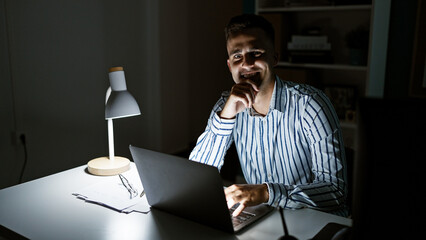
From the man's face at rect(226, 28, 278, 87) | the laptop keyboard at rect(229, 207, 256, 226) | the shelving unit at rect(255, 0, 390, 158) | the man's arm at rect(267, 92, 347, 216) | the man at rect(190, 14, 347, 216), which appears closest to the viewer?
the laptop keyboard at rect(229, 207, 256, 226)

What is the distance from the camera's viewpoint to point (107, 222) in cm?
127

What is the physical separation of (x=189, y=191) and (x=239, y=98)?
0.57m

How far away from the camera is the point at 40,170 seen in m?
3.15

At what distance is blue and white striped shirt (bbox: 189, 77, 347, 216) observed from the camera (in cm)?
150

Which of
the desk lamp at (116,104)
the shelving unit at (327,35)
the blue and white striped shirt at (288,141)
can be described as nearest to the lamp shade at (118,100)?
the desk lamp at (116,104)

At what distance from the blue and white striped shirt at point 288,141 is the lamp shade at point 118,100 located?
33cm

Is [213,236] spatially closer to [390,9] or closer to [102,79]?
[390,9]

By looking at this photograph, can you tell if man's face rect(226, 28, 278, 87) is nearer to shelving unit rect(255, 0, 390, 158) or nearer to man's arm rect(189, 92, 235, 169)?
man's arm rect(189, 92, 235, 169)

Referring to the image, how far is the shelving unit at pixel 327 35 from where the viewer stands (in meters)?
3.28

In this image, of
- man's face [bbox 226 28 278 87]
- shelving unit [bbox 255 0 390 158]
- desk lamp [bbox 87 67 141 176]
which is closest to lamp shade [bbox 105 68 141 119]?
desk lamp [bbox 87 67 141 176]

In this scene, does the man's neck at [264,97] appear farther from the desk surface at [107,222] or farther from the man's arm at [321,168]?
the desk surface at [107,222]

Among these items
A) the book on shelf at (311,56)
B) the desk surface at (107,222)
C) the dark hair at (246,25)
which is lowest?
the desk surface at (107,222)

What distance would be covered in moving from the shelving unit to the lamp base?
1864mm

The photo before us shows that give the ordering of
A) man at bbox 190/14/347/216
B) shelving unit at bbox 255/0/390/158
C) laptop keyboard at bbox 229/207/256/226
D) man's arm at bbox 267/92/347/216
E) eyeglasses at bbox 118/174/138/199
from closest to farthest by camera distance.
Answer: laptop keyboard at bbox 229/207/256/226 → man's arm at bbox 267/92/347/216 → eyeglasses at bbox 118/174/138/199 → man at bbox 190/14/347/216 → shelving unit at bbox 255/0/390/158
